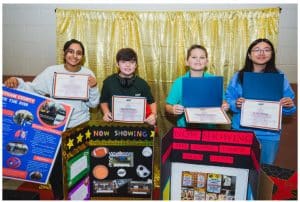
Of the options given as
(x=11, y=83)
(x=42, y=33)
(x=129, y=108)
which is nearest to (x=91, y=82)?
(x=129, y=108)

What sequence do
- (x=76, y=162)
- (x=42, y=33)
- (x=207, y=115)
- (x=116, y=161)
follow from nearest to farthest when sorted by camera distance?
(x=76, y=162) → (x=116, y=161) → (x=207, y=115) → (x=42, y=33)

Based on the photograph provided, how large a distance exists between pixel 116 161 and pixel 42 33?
1823 millimetres

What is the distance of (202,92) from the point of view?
1709mm

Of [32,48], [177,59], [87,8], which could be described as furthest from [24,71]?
[177,59]

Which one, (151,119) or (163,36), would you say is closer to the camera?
(151,119)

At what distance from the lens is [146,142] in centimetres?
131

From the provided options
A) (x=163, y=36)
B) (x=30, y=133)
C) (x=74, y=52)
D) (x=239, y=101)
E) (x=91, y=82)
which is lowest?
(x=30, y=133)

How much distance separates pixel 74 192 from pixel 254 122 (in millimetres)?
1147

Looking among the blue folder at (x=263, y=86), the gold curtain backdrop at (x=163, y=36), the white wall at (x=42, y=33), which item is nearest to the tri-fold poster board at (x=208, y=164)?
the blue folder at (x=263, y=86)

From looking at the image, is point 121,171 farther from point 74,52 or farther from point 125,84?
point 74,52

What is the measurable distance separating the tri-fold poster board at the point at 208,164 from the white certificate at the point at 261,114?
1.90 feet

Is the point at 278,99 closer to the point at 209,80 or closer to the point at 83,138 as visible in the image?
the point at 209,80

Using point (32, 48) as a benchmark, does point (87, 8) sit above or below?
above

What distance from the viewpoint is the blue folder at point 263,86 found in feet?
5.64
